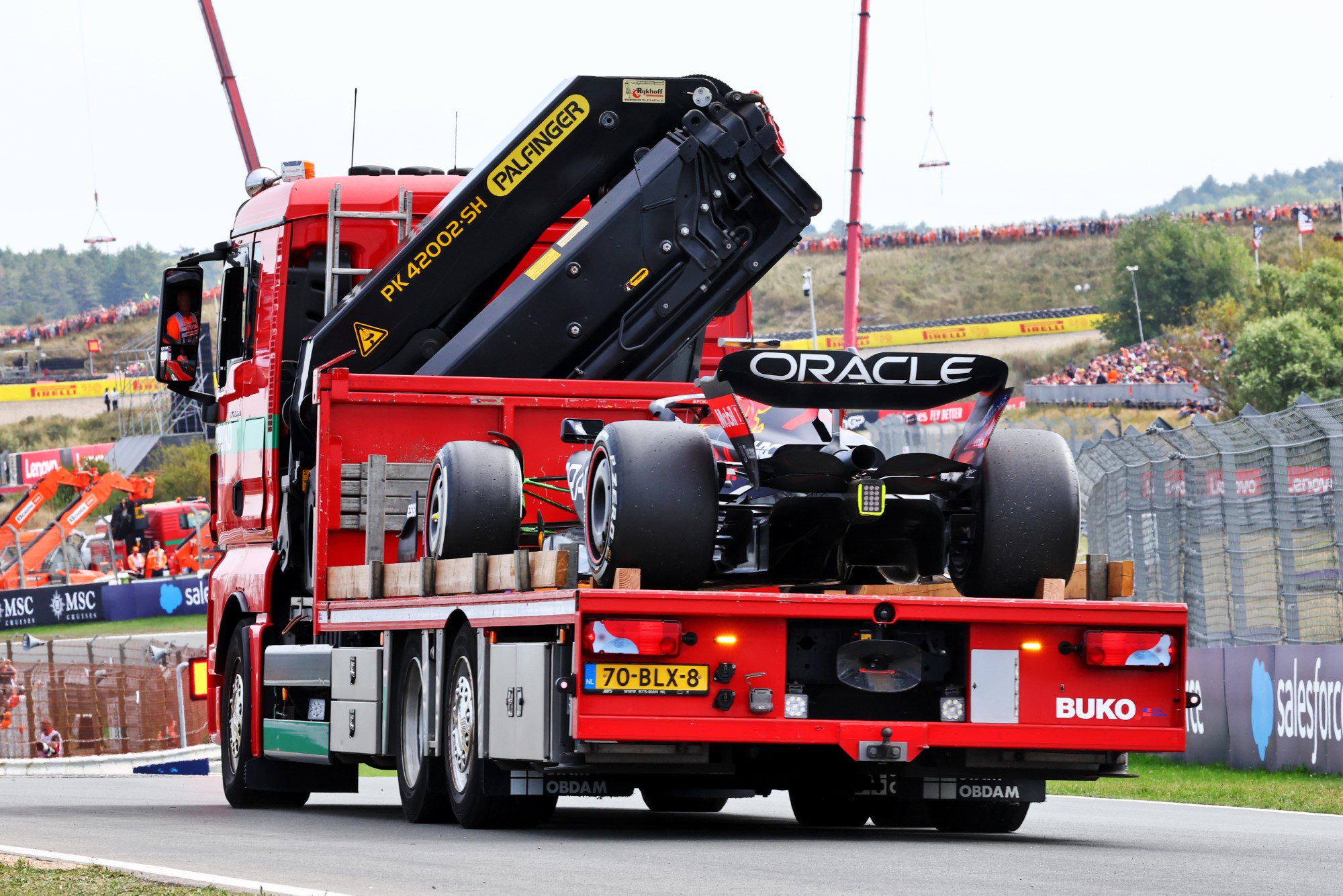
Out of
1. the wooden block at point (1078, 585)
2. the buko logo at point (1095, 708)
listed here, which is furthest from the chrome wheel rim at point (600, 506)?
the wooden block at point (1078, 585)

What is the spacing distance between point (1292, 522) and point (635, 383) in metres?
7.22

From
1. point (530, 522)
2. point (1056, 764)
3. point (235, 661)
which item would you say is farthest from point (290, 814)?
point (1056, 764)

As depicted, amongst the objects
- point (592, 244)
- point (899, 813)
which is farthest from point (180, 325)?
point (899, 813)

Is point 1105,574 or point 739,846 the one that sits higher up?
point 1105,574

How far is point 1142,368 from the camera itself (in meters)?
91.2

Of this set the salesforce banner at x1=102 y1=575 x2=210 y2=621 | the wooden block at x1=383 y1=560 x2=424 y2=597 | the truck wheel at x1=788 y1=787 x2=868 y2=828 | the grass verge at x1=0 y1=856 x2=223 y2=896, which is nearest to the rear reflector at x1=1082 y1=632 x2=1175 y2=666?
the truck wheel at x1=788 y1=787 x2=868 y2=828

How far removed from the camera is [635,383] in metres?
12.1

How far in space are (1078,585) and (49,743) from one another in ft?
61.7

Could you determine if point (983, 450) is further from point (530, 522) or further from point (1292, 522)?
point (1292, 522)

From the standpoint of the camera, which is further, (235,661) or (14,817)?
(235,661)

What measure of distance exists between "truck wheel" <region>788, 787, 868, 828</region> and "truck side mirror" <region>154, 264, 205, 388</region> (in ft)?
16.8

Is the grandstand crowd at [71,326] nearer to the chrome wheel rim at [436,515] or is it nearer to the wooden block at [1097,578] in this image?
the chrome wheel rim at [436,515]

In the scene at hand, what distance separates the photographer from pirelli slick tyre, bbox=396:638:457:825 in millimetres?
10688

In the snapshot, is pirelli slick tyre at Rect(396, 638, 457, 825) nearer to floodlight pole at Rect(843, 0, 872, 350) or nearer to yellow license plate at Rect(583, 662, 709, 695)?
yellow license plate at Rect(583, 662, 709, 695)
